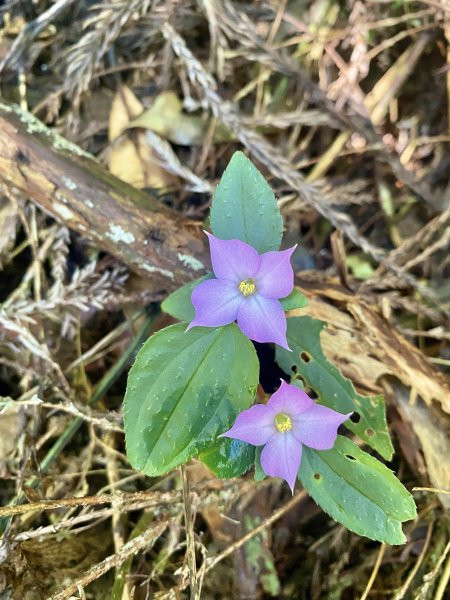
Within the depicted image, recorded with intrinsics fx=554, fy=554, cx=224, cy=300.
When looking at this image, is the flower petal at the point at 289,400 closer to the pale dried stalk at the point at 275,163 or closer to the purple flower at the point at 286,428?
the purple flower at the point at 286,428

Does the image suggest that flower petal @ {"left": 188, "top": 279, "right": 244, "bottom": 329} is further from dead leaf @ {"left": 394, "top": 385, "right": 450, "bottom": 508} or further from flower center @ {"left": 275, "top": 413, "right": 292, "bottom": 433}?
dead leaf @ {"left": 394, "top": 385, "right": 450, "bottom": 508}

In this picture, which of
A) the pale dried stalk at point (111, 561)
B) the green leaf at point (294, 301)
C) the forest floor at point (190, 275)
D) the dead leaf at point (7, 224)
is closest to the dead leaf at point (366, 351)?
the forest floor at point (190, 275)

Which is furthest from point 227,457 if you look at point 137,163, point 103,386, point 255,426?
point 137,163

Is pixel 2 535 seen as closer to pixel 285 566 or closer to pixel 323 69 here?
pixel 285 566

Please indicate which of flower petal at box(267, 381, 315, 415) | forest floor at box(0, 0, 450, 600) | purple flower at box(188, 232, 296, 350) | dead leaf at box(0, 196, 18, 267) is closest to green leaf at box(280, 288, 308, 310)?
purple flower at box(188, 232, 296, 350)

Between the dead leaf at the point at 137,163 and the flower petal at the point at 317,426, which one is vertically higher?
the dead leaf at the point at 137,163
